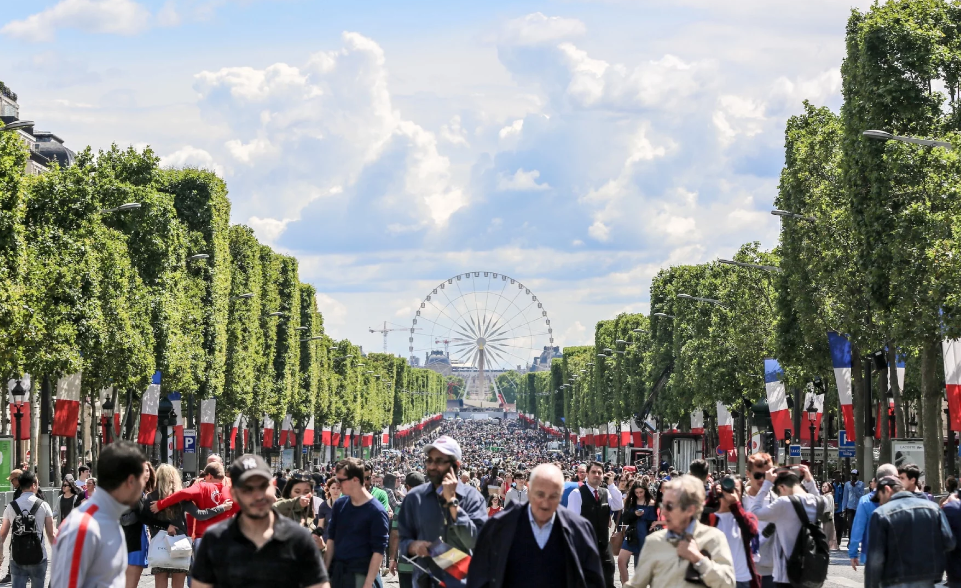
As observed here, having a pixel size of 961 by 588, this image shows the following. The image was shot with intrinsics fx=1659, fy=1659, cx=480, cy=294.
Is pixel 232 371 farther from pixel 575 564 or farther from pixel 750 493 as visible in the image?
pixel 575 564

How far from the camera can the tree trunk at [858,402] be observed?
1998 inches

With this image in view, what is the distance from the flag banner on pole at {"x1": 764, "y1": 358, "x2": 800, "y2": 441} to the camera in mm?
57500

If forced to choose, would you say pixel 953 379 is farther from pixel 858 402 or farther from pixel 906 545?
pixel 906 545

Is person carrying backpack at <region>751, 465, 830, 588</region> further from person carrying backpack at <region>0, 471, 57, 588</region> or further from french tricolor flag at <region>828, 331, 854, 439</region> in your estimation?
french tricolor flag at <region>828, 331, 854, 439</region>

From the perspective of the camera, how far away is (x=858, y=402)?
5250 cm

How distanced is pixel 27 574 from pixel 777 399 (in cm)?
4147

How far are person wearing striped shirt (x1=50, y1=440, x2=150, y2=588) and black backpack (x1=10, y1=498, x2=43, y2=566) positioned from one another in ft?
36.2

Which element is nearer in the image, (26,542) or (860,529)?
(860,529)

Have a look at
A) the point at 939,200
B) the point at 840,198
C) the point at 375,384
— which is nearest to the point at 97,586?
the point at 939,200

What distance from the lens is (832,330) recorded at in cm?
4978

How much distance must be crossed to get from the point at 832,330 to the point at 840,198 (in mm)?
4101

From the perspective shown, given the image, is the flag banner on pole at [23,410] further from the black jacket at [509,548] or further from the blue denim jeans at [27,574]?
the black jacket at [509,548]

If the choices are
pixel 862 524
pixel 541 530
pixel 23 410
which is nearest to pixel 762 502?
pixel 862 524

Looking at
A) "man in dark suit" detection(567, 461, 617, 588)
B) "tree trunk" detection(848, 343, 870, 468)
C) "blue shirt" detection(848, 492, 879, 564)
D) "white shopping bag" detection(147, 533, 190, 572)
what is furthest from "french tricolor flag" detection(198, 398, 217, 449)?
"white shopping bag" detection(147, 533, 190, 572)
